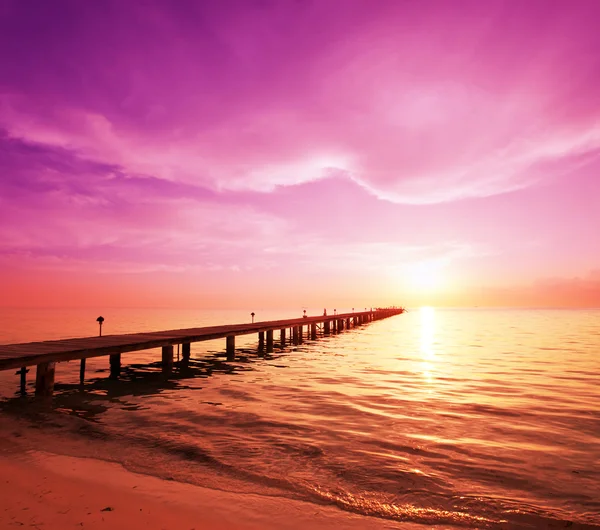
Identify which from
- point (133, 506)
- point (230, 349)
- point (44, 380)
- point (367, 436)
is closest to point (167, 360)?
point (230, 349)

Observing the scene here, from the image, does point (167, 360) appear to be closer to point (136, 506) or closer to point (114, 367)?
point (114, 367)

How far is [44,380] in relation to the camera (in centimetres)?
1277

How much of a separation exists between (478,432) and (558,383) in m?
9.56

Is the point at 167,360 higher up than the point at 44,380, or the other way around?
the point at 44,380

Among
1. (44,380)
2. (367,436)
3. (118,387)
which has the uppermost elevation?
(44,380)

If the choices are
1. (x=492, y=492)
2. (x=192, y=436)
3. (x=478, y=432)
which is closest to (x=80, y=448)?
(x=192, y=436)

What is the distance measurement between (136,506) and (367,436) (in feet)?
17.1

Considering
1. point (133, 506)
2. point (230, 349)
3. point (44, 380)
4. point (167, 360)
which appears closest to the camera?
point (133, 506)

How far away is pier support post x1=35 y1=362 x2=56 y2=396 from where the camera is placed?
12.7 m

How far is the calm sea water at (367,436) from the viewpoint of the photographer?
602cm

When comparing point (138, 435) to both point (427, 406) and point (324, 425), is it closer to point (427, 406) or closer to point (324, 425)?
point (324, 425)

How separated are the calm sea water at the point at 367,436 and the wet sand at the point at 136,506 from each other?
421mm

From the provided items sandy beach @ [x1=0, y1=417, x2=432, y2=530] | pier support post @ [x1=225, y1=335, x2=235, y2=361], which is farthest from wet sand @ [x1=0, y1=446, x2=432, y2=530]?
pier support post @ [x1=225, y1=335, x2=235, y2=361]

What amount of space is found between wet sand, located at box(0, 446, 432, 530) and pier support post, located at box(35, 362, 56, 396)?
23.2 ft
